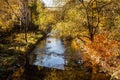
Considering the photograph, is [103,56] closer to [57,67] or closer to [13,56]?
[57,67]

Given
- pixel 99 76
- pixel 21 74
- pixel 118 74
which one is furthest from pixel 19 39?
pixel 118 74

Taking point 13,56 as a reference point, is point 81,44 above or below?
above

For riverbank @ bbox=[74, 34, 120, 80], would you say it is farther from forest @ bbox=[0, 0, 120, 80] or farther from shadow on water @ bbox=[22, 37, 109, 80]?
shadow on water @ bbox=[22, 37, 109, 80]

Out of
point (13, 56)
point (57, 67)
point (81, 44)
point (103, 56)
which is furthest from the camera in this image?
point (81, 44)

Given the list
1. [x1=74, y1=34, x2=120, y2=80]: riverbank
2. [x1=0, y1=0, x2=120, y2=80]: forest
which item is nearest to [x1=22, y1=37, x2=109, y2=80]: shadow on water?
[x1=0, y1=0, x2=120, y2=80]: forest

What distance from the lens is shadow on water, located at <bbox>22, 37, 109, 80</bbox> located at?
15742mm

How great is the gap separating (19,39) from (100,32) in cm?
955

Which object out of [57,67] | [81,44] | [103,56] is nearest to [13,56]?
[57,67]

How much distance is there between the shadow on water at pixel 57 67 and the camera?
51.6ft

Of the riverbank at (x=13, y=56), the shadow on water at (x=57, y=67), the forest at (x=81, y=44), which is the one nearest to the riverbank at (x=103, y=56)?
the forest at (x=81, y=44)

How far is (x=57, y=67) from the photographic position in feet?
59.8

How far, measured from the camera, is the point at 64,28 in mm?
22000

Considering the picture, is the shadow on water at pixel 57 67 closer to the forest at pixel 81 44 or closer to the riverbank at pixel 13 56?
the forest at pixel 81 44

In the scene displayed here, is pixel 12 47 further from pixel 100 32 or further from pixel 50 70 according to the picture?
pixel 100 32
